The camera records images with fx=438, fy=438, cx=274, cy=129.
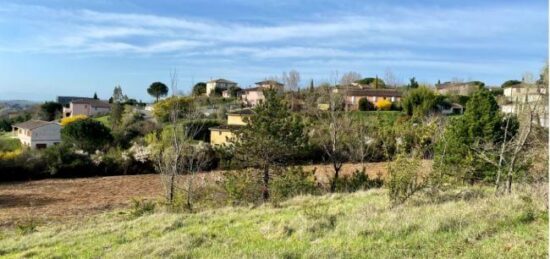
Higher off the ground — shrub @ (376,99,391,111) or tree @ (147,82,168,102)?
tree @ (147,82,168,102)

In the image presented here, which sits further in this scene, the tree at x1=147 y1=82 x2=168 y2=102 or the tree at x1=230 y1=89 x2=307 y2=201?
the tree at x1=147 y1=82 x2=168 y2=102

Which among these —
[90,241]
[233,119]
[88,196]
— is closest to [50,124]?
[233,119]

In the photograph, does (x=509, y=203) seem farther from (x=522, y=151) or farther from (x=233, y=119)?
(x=233, y=119)

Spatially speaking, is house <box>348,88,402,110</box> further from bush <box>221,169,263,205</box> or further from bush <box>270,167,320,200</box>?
bush <box>221,169,263,205</box>

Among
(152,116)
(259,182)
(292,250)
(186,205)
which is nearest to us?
(292,250)

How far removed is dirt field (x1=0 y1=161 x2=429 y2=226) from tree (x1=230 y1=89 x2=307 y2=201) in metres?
3.53

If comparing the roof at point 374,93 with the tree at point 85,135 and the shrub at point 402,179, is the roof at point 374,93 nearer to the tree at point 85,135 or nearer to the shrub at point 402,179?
the tree at point 85,135

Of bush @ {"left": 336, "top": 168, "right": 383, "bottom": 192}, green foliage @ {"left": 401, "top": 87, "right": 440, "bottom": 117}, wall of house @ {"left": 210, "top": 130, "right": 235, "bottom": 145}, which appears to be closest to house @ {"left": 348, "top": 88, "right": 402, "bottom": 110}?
green foliage @ {"left": 401, "top": 87, "right": 440, "bottom": 117}

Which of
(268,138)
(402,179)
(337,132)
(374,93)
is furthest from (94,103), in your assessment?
(402,179)

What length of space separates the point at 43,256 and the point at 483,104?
14.8 m

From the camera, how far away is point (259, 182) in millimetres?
15500

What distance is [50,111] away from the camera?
6078cm

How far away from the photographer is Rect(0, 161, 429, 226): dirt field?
1814cm

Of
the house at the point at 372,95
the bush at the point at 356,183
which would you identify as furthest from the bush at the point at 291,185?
the house at the point at 372,95
